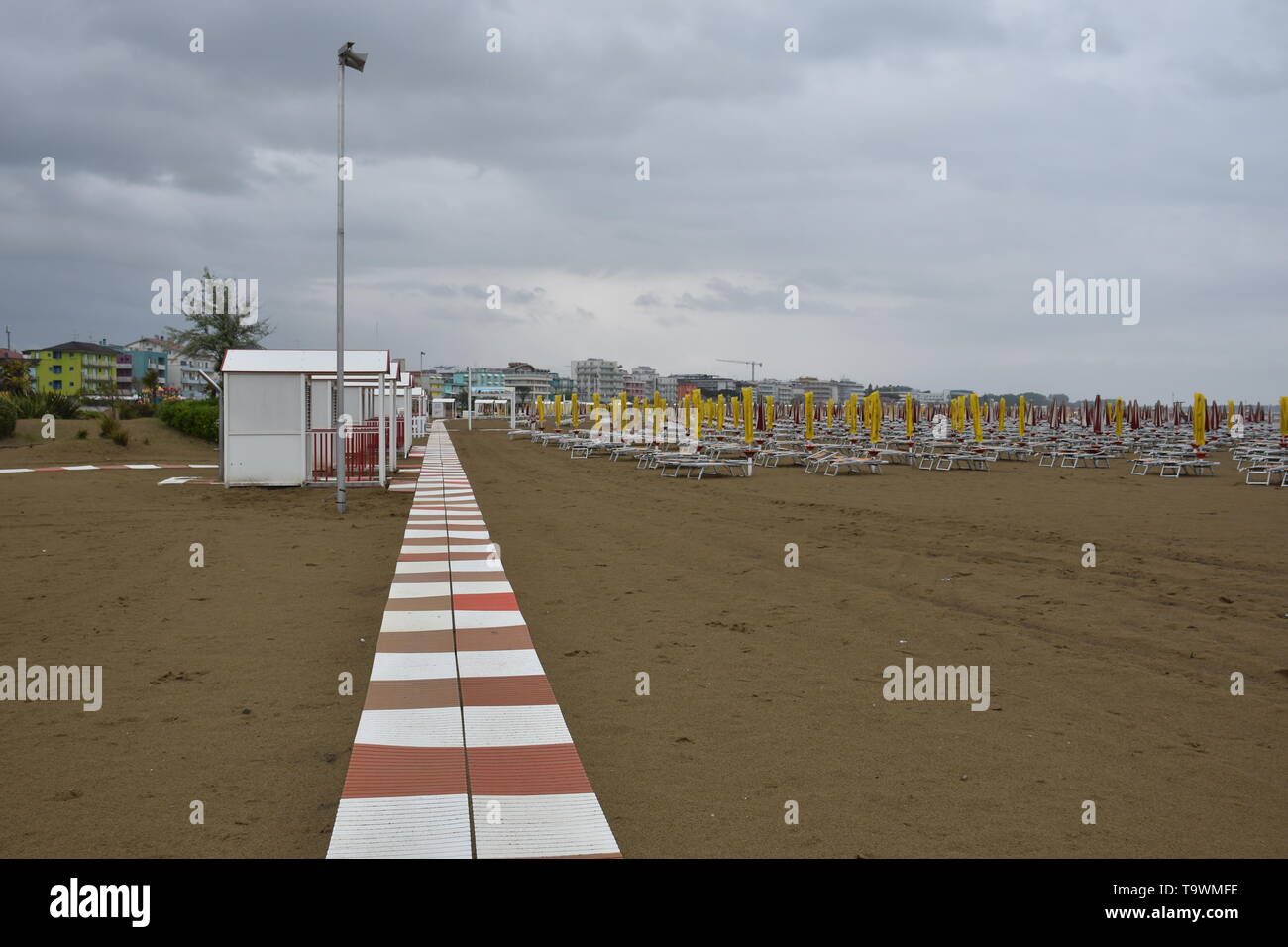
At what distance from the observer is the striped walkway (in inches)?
142

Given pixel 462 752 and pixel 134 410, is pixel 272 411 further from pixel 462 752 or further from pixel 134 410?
pixel 134 410

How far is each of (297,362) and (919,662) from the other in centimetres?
1429

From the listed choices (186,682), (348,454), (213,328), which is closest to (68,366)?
(213,328)

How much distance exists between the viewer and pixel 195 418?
29.9 metres

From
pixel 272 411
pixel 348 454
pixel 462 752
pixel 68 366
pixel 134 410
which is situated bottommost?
pixel 462 752

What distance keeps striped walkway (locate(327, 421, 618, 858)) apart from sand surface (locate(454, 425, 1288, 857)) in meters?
0.19

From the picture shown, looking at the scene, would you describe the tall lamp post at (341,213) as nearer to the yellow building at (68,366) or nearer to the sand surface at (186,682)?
the sand surface at (186,682)

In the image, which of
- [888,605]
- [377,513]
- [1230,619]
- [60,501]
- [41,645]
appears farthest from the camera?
[60,501]

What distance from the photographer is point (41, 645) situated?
637 centimetres

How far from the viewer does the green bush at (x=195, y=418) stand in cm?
2963

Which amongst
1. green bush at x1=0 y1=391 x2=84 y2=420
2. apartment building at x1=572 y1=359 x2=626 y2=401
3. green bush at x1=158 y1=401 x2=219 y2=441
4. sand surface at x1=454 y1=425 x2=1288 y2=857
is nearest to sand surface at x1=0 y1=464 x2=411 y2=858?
sand surface at x1=454 y1=425 x2=1288 y2=857
